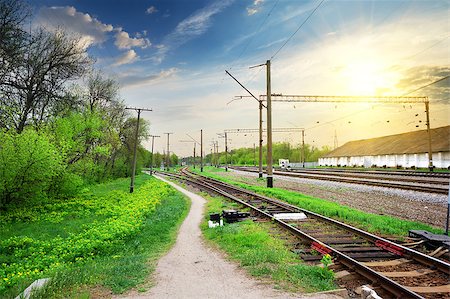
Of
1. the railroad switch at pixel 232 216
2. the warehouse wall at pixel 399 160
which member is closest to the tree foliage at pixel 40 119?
the railroad switch at pixel 232 216

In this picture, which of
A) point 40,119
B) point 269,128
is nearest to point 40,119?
point 40,119

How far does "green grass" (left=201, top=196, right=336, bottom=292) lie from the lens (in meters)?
6.59

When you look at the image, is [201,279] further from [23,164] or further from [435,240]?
[23,164]

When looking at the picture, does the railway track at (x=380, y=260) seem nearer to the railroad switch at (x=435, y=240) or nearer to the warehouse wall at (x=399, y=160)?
the railroad switch at (x=435, y=240)

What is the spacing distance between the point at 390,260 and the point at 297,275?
8.90 feet

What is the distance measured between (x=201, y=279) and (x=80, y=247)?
6.28 meters

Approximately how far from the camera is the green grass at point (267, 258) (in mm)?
6590

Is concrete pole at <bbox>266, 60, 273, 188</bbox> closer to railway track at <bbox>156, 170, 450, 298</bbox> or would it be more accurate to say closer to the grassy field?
the grassy field

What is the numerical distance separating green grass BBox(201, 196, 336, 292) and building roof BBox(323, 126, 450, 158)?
47633 mm

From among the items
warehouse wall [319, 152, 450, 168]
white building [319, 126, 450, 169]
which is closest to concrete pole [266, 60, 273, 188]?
white building [319, 126, 450, 169]

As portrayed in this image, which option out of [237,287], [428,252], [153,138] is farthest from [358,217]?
[153,138]

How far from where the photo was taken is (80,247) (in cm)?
1141

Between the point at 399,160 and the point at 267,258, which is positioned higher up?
the point at 399,160

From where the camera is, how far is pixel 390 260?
7.90 metres
